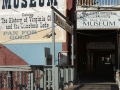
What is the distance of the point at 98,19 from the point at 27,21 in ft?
15.9

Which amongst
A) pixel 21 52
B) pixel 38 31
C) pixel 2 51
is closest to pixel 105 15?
pixel 38 31

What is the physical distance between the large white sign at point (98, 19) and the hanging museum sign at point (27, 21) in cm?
133

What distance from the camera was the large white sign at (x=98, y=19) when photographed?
18.3 metres

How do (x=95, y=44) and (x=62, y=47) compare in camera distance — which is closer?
(x=62, y=47)

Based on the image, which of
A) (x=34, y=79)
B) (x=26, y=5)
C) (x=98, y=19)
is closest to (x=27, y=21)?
(x=26, y=5)

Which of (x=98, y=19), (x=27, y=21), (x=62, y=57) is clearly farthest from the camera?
(x=27, y=21)

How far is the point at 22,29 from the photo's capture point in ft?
62.4

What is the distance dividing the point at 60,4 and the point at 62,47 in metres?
2.88

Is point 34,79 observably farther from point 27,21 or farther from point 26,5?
point 26,5

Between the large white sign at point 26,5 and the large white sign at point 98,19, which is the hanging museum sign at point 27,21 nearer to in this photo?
the large white sign at point 26,5

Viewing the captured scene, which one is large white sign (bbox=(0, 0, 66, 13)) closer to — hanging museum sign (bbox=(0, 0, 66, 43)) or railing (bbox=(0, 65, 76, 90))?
hanging museum sign (bbox=(0, 0, 66, 43))

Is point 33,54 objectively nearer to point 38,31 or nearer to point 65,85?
point 38,31

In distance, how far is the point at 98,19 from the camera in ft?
60.1

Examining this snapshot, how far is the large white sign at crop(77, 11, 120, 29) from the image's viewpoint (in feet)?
59.9
